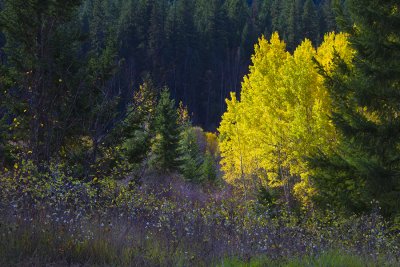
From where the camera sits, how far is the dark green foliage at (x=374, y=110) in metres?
9.58

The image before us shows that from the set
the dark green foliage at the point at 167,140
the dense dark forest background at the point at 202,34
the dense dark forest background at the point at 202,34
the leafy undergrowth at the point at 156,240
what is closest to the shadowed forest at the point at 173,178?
the leafy undergrowth at the point at 156,240

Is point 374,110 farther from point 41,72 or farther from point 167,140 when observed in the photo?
point 167,140

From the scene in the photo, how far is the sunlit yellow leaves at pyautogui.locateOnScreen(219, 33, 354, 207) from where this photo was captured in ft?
49.8

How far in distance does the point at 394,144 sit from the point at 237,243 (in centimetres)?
585

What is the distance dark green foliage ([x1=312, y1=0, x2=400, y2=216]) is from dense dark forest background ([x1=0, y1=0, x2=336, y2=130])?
5958 centimetres

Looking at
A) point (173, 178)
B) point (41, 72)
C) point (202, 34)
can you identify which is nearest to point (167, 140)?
point (173, 178)

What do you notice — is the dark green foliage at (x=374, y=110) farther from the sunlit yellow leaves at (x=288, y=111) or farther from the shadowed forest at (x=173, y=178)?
the sunlit yellow leaves at (x=288, y=111)

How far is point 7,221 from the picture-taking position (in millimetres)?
4930

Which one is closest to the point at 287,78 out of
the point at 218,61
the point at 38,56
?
the point at 38,56

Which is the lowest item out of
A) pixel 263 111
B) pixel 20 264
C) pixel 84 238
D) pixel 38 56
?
pixel 20 264

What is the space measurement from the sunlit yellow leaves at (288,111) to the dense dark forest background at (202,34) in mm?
49773

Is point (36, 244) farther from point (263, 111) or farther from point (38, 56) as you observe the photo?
point (263, 111)

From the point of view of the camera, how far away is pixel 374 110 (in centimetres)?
1002

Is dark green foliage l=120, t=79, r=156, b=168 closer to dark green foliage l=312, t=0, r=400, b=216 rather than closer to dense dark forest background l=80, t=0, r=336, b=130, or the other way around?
dark green foliage l=312, t=0, r=400, b=216
